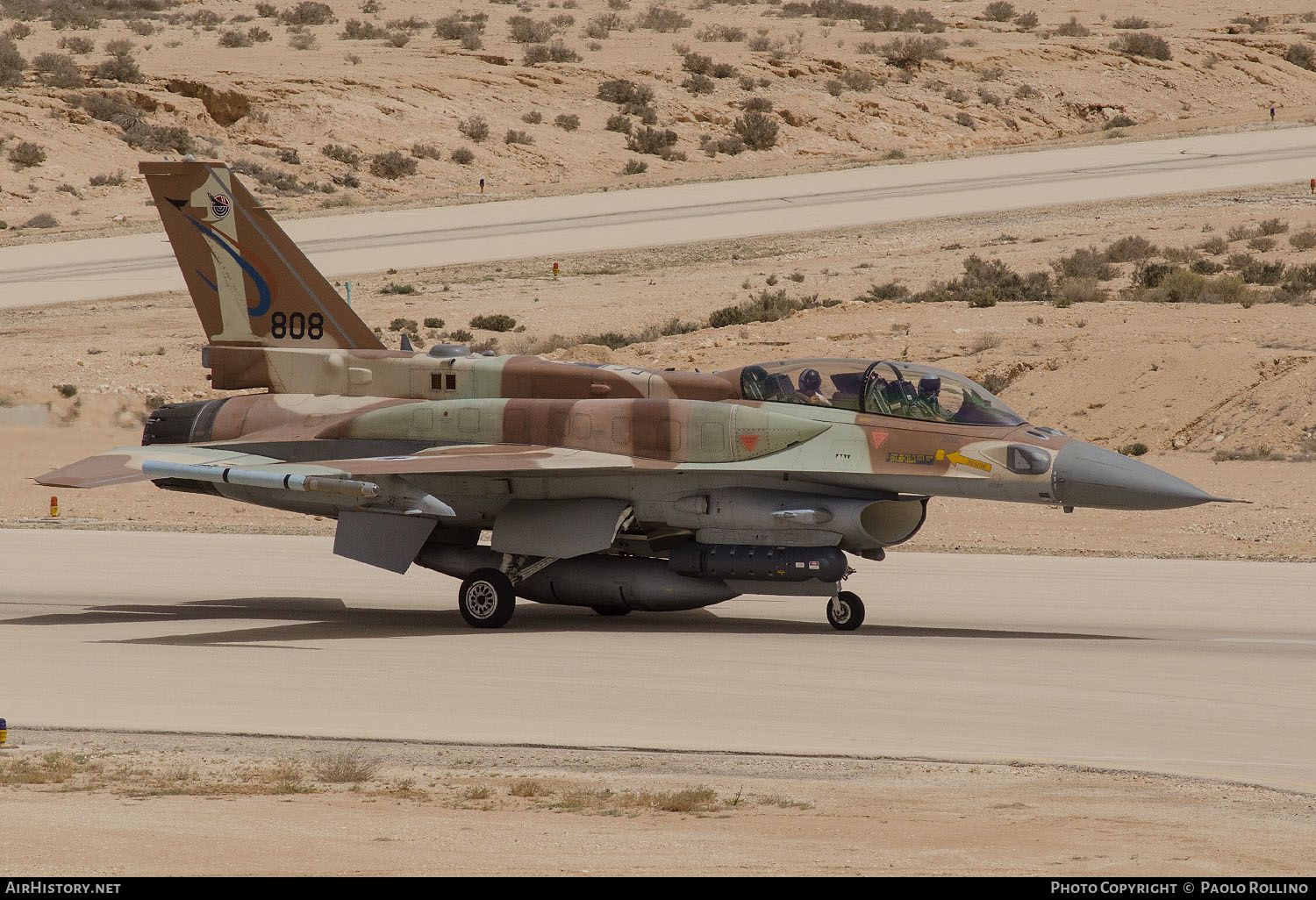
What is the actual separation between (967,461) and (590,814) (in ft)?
25.1

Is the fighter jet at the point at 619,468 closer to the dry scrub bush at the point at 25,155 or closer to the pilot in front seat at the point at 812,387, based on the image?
the pilot in front seat at the point at 812,387

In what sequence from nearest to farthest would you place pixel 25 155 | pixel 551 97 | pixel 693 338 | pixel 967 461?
pixel 967 461 < pixel 693 338 < pixel 25 155 < pixel 551 97

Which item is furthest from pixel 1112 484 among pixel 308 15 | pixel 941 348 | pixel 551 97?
pixel 308 15

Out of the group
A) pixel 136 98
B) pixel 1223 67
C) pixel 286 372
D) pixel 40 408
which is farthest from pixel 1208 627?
pixel 1223 67

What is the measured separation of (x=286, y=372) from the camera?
1909 centimetres

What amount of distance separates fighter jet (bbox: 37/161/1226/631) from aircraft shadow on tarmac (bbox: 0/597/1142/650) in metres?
0.40

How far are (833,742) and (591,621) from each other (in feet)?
21.1

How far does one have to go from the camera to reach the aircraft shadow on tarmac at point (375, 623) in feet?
54.1

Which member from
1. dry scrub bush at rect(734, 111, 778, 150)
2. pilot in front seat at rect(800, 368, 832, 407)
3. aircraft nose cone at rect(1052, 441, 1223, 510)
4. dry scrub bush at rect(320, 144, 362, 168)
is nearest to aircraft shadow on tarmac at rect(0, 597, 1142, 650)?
aircraft nose cone at rect(1052, 441, 1223, 510)

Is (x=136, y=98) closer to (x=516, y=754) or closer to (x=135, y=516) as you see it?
(x=135, y=516)

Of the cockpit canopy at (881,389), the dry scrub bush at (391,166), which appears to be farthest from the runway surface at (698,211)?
the cockpit canopy at (881,389)

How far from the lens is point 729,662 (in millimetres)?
14898

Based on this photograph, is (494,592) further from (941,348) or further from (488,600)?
(941,348)

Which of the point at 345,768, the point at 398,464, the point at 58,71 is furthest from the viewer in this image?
the point at 58,71
